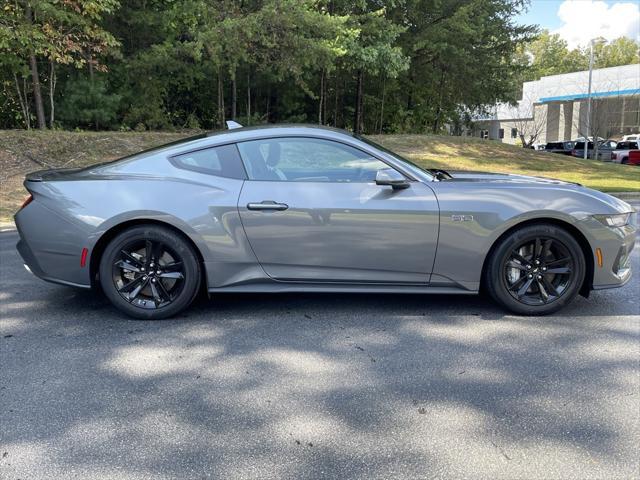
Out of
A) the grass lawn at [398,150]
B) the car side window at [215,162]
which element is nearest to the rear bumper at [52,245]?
the car side window at [215,162]

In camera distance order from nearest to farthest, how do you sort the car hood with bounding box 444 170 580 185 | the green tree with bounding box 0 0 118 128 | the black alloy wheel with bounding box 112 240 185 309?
1. the black alloy wheel with bounding box 112 240 185 309
2. the car hood with bounding box 444 170 580 185
3. the green tree with bounding box 0 0 118 128

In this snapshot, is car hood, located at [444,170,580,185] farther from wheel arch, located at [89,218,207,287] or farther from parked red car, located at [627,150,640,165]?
parked red car, located at [627,150,640,165]

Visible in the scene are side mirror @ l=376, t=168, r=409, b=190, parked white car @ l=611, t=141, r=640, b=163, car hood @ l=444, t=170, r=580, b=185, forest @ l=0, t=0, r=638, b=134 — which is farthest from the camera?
parked white car @ l=611, t=141, r=640, b=163

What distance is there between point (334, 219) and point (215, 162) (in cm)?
103

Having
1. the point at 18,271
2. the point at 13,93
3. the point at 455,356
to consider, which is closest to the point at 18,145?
the point at 13,93

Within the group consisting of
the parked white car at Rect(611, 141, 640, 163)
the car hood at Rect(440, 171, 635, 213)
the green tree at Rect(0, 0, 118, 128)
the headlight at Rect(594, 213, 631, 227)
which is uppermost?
the green tree at Rect(0, 0, 118, 128)

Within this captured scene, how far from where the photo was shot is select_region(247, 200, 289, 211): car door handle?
161 inches

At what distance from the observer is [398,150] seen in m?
19.4

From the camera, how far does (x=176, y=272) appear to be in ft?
13.8

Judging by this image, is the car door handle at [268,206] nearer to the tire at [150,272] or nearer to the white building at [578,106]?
the tire at [150,272]

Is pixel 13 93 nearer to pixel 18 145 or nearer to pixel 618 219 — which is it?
pixel 18 145

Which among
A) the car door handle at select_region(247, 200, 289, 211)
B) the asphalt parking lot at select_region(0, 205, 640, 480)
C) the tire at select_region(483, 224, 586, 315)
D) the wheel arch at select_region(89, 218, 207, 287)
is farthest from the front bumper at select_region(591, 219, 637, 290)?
the wheel arch at select_region(89, 218, 207, 287)

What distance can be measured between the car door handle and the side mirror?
722 millimetres

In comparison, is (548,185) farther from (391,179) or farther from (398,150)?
(398,150)
